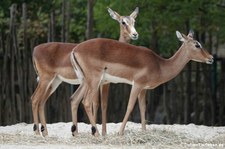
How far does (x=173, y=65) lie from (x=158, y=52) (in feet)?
15.5

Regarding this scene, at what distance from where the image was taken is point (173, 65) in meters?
11.1

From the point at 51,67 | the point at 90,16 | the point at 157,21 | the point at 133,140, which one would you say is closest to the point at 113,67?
the point at 133,140

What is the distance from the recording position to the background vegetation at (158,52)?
48.5 ft

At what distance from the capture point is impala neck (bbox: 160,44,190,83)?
10930mm

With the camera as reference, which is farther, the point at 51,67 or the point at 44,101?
the point at 44,101

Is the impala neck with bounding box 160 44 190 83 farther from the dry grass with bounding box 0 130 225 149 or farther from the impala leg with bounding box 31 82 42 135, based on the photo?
the impala leg with bounding box 31 82 42 135

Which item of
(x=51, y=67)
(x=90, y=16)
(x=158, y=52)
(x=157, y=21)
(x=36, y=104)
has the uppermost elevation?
(x=90, y=16)

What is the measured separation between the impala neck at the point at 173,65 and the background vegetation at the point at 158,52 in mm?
3383

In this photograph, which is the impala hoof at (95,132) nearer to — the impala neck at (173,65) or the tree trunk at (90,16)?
the impala neck at (173,65)

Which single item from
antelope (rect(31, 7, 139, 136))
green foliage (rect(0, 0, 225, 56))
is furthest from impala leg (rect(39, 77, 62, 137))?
green foliage (rect(0, 0, 225, 56))

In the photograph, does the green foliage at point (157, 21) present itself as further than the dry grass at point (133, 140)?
Yes

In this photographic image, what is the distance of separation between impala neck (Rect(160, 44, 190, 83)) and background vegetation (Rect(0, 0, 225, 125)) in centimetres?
338

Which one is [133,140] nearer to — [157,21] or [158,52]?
[157,21]

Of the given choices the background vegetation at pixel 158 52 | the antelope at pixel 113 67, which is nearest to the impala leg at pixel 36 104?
the antelope at pixel 113 67
